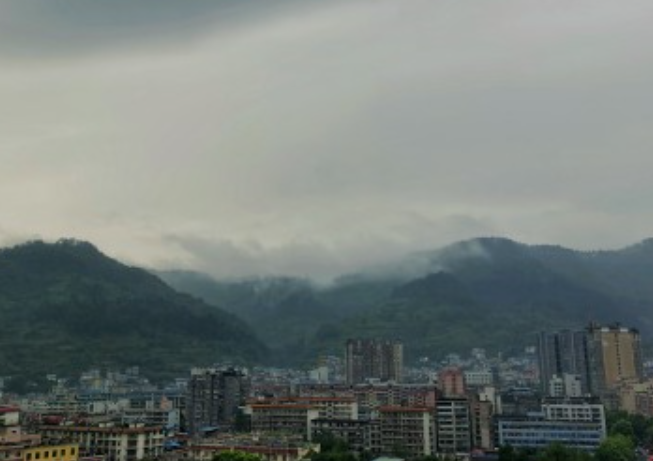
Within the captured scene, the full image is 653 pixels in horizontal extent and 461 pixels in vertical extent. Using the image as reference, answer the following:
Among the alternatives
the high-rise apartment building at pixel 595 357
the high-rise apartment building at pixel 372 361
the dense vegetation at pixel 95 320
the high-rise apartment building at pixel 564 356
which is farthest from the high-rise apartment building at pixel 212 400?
the high-rise apartment building at pixel 372 361

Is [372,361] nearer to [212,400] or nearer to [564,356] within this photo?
[564,356]

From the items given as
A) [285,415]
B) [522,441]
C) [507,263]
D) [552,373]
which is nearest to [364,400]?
[285,415]

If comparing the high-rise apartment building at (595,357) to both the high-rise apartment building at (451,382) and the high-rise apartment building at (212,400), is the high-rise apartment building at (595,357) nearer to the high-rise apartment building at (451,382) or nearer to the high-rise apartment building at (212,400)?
the high-rise apartment building at (451,382)

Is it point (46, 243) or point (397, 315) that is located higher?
point (46, 243)

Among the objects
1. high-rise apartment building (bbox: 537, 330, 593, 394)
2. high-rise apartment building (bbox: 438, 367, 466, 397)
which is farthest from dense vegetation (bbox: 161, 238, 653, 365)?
high-rise apartment building (bbox: 438, 367, 466, 397)

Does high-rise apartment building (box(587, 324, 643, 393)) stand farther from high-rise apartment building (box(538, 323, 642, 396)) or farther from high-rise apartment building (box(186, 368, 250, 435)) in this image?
high-rise apartment building (box(186, 368, 250, 435))

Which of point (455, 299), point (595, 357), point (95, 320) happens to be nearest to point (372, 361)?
point (595, 357)

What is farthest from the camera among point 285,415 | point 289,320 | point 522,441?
point 289,320

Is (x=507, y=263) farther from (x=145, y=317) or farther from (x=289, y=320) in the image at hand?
(x=145, y=317)
